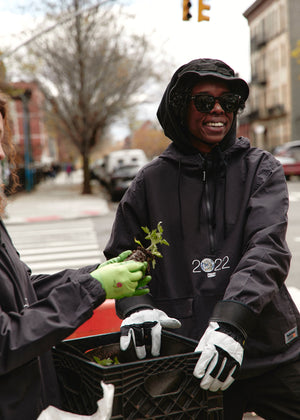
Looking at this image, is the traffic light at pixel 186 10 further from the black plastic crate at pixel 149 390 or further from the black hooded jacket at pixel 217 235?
the black plastic crate at pixel 149 390

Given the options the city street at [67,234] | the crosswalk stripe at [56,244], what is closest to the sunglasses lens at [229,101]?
the city street at [67,234]

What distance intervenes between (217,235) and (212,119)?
53 centimetres

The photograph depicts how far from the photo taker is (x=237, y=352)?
174 cm

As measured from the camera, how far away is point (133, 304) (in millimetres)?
2133

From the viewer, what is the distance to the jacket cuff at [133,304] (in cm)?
212

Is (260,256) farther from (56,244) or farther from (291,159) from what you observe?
(291,159)

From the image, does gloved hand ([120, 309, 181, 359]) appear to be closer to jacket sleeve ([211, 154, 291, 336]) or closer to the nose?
jacket sleeve ([211, 154, 291, 336])

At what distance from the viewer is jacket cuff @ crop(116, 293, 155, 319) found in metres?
2.12

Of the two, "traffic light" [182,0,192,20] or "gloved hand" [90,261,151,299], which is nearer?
"gloved hand" [90,261,151,299]

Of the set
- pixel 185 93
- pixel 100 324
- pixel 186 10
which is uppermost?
pixel 186 10

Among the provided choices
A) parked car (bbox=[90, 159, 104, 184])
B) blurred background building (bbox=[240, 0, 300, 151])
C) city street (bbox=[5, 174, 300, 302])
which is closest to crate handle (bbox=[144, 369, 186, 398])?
city street (bbox=[5, 174, 300, 302])

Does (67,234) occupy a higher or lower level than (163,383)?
lower

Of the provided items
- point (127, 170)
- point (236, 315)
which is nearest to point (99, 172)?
point (127, 170)

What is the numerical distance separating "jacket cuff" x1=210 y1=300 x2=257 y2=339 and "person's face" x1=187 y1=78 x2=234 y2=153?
31.7 inches
